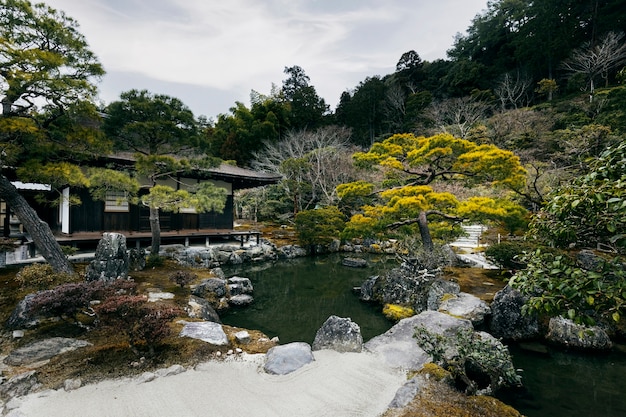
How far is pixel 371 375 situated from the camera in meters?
4.19

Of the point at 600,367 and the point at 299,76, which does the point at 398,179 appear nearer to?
the point at 600,367

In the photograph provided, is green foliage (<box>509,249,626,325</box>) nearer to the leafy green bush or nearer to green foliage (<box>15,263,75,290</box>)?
the leafy green bush

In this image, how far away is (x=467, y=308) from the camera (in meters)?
6.89

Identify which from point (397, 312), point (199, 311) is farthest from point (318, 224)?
point (199, 311)

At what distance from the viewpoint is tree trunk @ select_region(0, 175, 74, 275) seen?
695 centimetres

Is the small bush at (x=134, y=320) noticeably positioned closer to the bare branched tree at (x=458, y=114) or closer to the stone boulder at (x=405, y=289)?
the stone boulder at (x=405, y=289)

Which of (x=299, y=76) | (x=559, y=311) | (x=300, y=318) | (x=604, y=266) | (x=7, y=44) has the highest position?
(x=299, y=76)

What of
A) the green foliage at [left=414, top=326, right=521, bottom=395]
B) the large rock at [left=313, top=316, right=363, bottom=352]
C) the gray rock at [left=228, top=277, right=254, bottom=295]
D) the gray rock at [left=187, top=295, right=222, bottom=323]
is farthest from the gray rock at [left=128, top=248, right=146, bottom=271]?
the green foliage at [left=414, top=326, right=521, bottom=395]

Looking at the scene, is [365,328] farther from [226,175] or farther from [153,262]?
[226,175]

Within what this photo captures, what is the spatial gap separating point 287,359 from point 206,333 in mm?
1626

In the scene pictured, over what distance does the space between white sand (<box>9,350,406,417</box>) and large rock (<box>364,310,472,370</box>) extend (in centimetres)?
36

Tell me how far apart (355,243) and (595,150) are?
1410 centimetres

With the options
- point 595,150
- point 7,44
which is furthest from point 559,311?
point 595,150

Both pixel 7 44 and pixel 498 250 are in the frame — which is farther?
pixel 498 250
